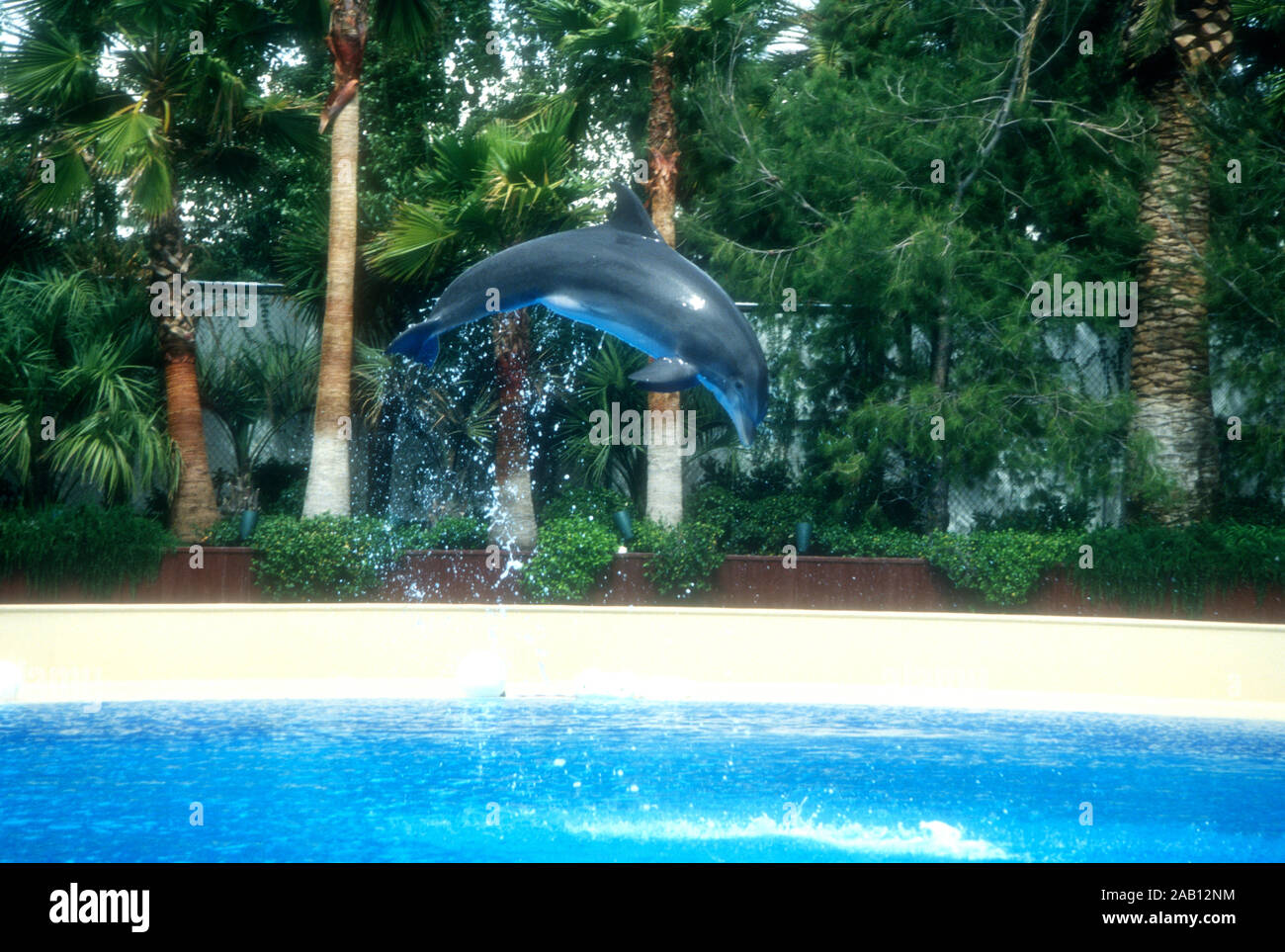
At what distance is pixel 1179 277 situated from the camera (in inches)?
572

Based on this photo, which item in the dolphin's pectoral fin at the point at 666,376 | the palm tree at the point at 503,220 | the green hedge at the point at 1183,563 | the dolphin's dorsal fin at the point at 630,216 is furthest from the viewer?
the palm tree at the point at 503,220

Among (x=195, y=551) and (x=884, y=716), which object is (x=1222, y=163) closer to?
(x=884, y=716)

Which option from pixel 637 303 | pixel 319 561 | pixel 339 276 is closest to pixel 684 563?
pixel 319 561

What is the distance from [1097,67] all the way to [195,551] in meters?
12.0

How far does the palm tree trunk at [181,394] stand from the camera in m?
15.0

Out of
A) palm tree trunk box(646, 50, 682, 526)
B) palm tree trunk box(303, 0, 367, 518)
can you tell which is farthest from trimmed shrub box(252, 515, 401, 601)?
palm tree trunk box(646, 50, 682, 526)

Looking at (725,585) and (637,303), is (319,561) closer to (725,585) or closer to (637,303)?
(725,585)

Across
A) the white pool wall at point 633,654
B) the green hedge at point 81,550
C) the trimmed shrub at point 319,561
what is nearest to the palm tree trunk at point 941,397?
the white pool wall at point 633,654

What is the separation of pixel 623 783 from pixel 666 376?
10.3ft

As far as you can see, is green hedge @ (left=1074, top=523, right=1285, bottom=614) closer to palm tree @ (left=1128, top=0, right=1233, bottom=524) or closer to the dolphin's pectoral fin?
palm tree @ (left=1128, top=0, right=1233, bottom=524)

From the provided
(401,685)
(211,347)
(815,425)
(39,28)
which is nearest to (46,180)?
(39,28)

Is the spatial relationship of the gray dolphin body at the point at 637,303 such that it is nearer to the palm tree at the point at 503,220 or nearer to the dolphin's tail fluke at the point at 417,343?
the dolphin's tail fluke at the point at 417,343

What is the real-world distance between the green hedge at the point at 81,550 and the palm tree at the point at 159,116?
1.43m

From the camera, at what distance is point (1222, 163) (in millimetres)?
14320
